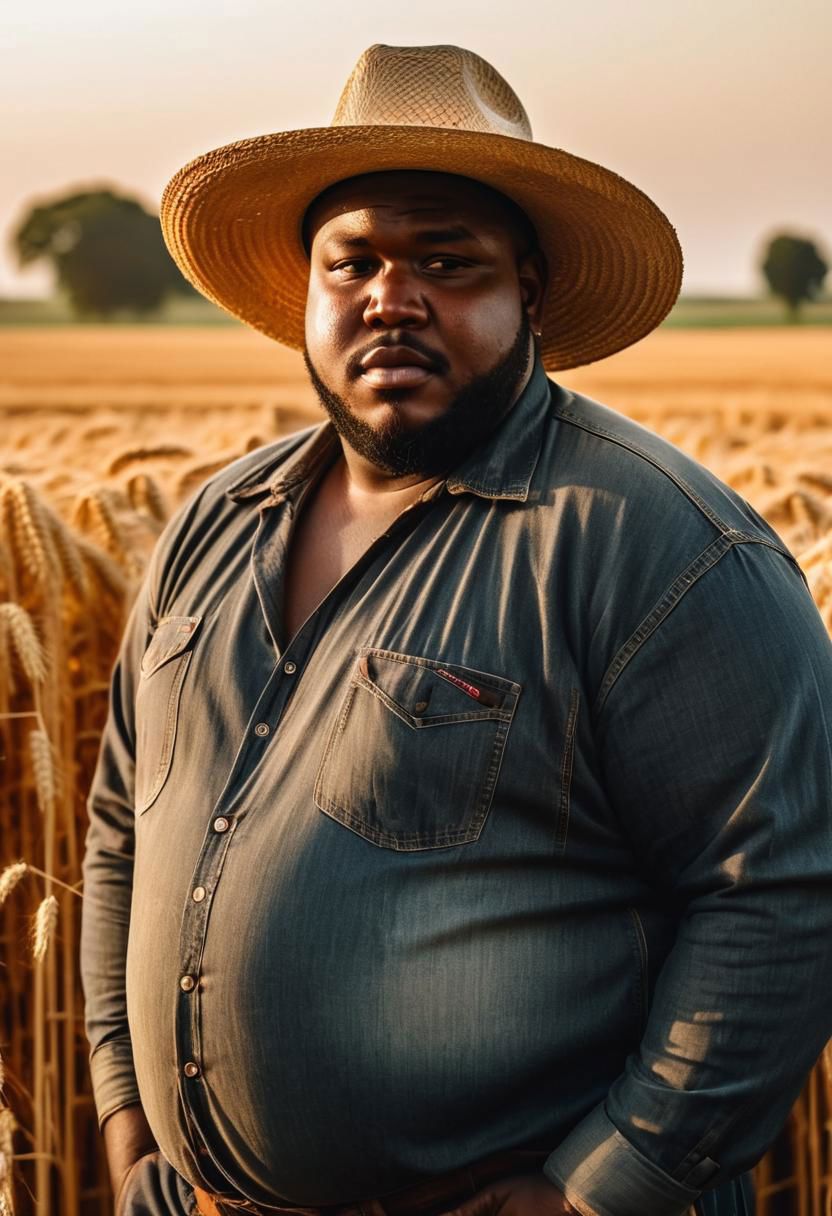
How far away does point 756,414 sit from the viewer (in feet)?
32.4

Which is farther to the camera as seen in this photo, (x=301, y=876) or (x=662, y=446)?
(x=662, y=446)

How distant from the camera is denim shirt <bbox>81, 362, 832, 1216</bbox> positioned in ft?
6.81

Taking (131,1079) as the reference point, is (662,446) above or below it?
above

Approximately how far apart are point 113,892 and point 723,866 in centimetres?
131

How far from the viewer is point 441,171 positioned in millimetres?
2463

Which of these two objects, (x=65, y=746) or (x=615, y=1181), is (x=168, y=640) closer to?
(x=65, y=746)

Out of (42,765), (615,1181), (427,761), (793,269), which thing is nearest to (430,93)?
(427,761)

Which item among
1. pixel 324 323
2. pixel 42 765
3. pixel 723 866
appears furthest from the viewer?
pixel 42 765

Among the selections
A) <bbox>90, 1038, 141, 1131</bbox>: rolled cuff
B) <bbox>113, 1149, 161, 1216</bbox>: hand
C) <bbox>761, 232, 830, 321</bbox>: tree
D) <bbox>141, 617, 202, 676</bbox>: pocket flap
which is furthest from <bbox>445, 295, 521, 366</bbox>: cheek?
<bbox>761, 232, 830, 321</bbox>: tree

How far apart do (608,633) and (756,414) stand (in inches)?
320

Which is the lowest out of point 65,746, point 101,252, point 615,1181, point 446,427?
point 615,1181

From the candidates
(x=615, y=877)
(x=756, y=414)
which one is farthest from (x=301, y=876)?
(x=756, y=414)

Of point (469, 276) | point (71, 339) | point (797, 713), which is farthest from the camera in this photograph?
point (71, 339)

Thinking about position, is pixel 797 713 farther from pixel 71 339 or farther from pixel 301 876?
pixel 71 339
